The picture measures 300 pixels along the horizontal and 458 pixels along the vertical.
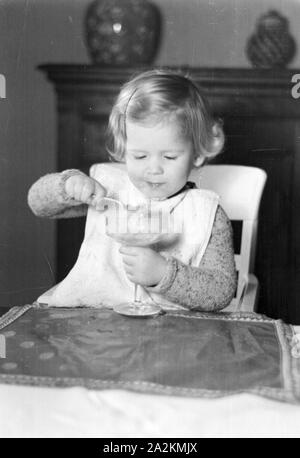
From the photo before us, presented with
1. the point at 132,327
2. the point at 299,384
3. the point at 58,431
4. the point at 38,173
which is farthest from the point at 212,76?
A: the point at 58,431

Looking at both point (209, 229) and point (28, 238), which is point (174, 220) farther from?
point (28, 238)

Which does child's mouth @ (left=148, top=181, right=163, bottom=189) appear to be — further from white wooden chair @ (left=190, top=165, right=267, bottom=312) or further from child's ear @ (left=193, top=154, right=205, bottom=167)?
white wooden chair @ (left=190, top=165, right=267, bottom=312)

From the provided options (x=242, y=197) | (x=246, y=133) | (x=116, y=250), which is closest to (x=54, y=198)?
(x=116, y=250)

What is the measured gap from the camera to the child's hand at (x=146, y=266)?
118 cm

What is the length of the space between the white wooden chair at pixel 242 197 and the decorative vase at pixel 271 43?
46 centimetres

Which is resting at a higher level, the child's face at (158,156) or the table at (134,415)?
the child's face at (158,156)

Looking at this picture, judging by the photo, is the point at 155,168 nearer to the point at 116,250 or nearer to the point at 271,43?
the point at 116,250

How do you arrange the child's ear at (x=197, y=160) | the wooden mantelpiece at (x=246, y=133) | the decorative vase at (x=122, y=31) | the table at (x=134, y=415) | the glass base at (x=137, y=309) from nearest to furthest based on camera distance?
the table at (x=134, y=415), the glass base at (x=137, y=309), the child's ear at (x=197, y=160), the decorative vase at (x=122, y=31), the wooden mantelpiece at (x=246, y=133)

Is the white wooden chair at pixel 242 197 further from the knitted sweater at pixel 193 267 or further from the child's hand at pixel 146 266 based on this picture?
the child's hand at pixel 146 266

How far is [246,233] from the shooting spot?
5.65ft

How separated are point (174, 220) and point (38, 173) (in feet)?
2.57

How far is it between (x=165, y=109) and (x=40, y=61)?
0.78 m

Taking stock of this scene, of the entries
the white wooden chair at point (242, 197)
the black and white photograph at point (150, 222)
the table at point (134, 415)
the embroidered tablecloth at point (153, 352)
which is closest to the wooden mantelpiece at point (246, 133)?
the black and white photograph at point (150, 222)

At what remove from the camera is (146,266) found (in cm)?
118
